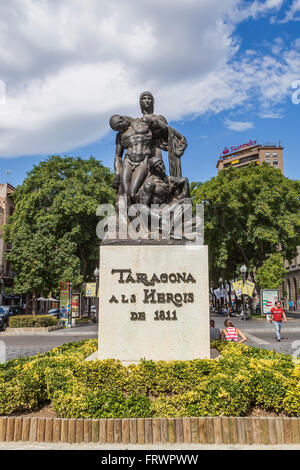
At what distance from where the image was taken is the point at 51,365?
6305 millimetres

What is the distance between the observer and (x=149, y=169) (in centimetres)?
830

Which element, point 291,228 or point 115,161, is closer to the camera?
point 115,161

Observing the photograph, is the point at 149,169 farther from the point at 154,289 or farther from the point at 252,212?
the point at 252,212

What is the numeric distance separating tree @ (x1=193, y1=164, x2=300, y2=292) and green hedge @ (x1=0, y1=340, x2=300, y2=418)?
85.9ft

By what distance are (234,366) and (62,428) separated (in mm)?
2618

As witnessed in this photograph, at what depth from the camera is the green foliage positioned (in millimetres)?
28513

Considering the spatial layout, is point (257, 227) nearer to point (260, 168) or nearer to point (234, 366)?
point (260, 168)

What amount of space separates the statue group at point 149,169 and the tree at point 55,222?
22264 mm

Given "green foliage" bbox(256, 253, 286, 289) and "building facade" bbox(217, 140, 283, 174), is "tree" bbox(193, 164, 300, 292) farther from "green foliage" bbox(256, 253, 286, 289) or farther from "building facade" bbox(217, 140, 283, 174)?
"building facade" bbox(217, 140, 283, 174)

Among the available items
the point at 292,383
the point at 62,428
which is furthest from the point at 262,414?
the point at 62,428

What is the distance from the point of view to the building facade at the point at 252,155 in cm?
9612

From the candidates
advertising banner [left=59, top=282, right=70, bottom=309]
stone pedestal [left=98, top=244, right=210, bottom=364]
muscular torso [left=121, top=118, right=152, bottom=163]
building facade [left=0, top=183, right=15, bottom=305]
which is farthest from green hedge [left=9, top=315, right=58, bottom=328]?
building facade [left=0, top=183, right=15, bottom=305]

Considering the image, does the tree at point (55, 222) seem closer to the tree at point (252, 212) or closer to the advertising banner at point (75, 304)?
the advertising banner at point (75, 304)

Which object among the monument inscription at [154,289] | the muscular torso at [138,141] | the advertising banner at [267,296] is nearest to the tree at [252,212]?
the advertising banner at [267,296]
